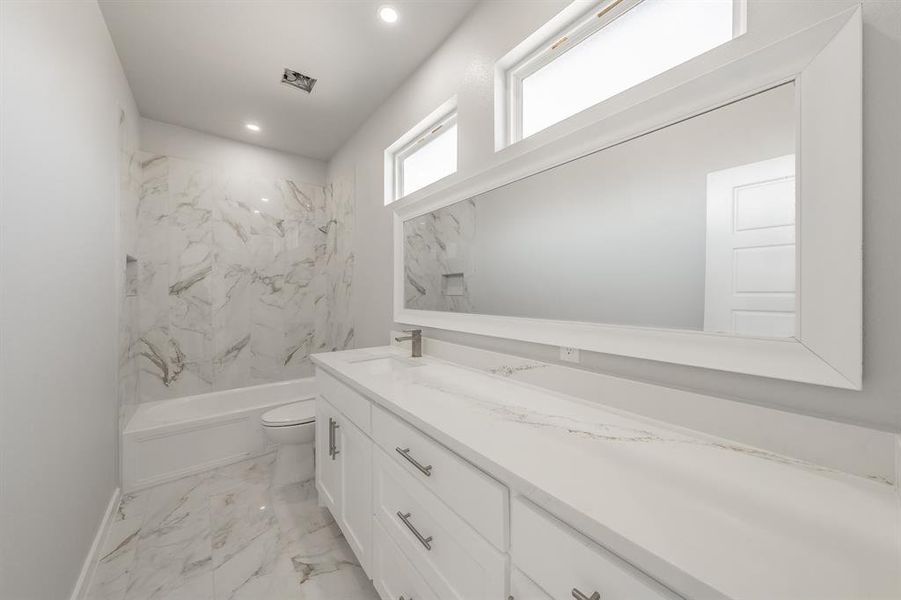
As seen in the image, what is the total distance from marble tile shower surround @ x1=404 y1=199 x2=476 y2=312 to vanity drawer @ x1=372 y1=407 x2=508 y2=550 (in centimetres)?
74

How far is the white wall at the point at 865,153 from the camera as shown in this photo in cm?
64

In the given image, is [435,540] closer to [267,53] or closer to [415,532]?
[415,532]

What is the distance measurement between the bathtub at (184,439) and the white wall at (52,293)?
1.24ft

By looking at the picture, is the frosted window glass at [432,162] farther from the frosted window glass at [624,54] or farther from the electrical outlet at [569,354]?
the electrical outlet at [569,354]

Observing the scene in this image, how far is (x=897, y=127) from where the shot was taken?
2.07 ft

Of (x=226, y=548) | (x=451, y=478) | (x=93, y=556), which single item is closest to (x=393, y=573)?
(x=451, y=478)

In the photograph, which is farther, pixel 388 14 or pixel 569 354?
pixel 388 14

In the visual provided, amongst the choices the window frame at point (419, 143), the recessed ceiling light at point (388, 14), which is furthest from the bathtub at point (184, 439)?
the recessed ceiling light at point (388, 14)

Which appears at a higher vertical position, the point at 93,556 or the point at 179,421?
the point at 179,421

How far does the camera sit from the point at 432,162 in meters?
2.11

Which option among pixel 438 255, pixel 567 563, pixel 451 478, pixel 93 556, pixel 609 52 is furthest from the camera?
pixel 438 255

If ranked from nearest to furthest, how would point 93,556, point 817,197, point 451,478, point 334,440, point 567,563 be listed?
point 567,563
point 817,197
point 451,478
point 93,556
point 334,440

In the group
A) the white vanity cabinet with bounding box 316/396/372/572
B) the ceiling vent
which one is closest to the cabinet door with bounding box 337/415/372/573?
the white vanity cabinet with bounding box 316/396/372/572

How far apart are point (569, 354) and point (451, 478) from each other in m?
0.60
